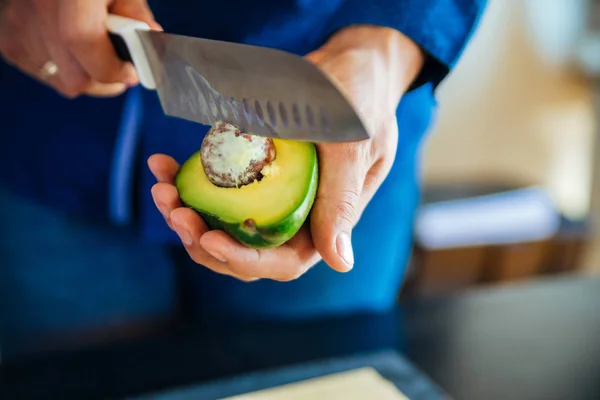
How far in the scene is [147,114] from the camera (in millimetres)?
372

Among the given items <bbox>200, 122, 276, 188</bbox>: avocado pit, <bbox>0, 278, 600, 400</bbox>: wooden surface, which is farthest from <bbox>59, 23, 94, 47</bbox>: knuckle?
A: <bbox>0, 278, 600, 400</bbox>: wooden surface

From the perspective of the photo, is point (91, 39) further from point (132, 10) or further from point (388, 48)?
point (388, 48)

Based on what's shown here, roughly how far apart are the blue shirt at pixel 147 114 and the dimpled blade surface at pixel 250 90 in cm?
2

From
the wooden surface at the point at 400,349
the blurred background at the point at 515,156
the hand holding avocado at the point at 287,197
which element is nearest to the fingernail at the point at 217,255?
the hand holding avocado at the point at 287,197

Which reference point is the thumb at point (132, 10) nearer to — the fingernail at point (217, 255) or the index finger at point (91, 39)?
the index finger at point (91, 39)

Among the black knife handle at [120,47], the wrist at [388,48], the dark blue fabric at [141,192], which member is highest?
the wrist at [388,48]

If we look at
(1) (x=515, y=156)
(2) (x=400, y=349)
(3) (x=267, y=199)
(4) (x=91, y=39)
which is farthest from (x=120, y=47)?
(1) (x=515, y=156)

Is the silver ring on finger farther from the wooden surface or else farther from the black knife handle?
the wooden surface

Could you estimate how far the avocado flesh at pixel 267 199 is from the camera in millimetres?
238

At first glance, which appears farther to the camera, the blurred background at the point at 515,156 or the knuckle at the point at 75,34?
the blurred background at the point at 515,156

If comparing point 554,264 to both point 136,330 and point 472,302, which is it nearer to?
point 472,302

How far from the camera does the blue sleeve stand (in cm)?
29

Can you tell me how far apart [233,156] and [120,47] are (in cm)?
10

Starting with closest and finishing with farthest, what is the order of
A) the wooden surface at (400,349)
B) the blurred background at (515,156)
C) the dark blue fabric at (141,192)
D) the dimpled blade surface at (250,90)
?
the dimpled blade surface at (250,90)
the dark blue fabric at (141,192)
the wooden surface at (400,349)
the blurred background at (515,156)
